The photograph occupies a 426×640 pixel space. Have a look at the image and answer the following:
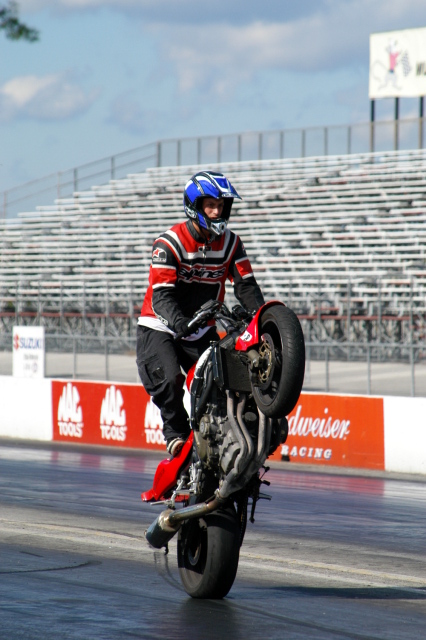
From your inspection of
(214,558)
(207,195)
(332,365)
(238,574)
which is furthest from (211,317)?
(332,365)

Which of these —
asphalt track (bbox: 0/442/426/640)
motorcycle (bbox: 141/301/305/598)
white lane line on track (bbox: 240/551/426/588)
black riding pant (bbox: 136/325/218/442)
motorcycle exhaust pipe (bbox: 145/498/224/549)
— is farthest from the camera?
white lane line on track (bbox: 240/551/426/588)

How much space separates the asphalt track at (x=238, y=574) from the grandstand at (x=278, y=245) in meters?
14.8

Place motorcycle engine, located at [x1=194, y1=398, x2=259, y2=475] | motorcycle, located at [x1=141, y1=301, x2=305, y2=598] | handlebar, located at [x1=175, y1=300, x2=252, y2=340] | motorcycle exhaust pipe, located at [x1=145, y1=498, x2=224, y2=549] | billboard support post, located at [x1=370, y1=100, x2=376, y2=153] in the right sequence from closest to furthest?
motorcycle, located at [x1=141, y1=301, x2=305, y2=598] → motorcycle engine, located at [x1=194, y1=398, x2=259, y2=475] → motorcycle exhaust pipe, located at [x1=145, y1=498, x2=224, y2=549] → handlebar, located at [x1=175, y1=300, x2=252, y2=340] → billboard support post, located at [x1=370, y1=100, x2=376, y2=153]

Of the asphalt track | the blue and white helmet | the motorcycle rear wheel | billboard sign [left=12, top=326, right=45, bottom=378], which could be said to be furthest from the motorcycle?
billboard sign [left=12, top=326, right=45, bottom=378]

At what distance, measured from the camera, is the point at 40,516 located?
8555 mm

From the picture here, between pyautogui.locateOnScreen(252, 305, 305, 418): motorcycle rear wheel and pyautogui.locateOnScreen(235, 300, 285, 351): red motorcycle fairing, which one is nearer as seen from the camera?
pyautogui.locateOnScreen(252, 305, 305, 418): motorcycle rear wheel

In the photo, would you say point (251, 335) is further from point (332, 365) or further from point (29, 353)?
point (332, 365)

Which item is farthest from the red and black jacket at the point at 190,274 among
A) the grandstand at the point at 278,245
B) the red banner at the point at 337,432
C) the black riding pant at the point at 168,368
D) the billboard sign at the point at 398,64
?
the billboard sign at the point at 398,64

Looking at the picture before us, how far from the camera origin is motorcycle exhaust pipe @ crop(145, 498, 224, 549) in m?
5.44

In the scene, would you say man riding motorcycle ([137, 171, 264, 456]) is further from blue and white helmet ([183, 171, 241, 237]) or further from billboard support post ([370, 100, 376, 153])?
billboard support post ([370, 100, 376, 153])

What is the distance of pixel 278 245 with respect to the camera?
30.9 meters

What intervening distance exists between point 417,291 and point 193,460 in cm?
2088

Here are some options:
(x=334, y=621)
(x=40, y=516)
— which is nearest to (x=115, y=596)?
(x=334, y=621)

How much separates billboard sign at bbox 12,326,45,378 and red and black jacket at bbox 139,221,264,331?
1433cm
